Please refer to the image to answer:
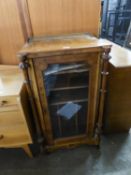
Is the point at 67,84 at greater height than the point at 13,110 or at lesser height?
greater

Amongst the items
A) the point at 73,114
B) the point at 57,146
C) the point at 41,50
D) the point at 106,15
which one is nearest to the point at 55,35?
the point at 41,50

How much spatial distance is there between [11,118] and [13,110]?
0.29 ft

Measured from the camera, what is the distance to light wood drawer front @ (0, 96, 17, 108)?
1019mm

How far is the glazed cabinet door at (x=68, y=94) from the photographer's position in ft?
3.12

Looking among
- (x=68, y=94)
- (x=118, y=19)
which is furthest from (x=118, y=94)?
(x=118, y=19)

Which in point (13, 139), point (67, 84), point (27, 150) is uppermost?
point (67, 84)

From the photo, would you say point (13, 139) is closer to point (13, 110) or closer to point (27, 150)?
point (27, 150)

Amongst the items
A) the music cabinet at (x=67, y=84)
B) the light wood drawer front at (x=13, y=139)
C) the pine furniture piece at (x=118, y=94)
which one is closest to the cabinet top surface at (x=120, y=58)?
the pine furniture piece at (x=118, y=94)

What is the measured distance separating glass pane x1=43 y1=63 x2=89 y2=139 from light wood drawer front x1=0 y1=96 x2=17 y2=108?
0.83 feet

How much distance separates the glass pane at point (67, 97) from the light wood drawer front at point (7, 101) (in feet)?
0.83

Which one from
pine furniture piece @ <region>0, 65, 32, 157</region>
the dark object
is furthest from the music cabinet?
the dark object

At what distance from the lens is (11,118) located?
112 cm

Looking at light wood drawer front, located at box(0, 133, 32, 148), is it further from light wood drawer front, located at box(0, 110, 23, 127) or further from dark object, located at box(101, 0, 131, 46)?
dark object, located at box(101, 0, 131, 46)

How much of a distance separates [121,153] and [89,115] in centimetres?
59
